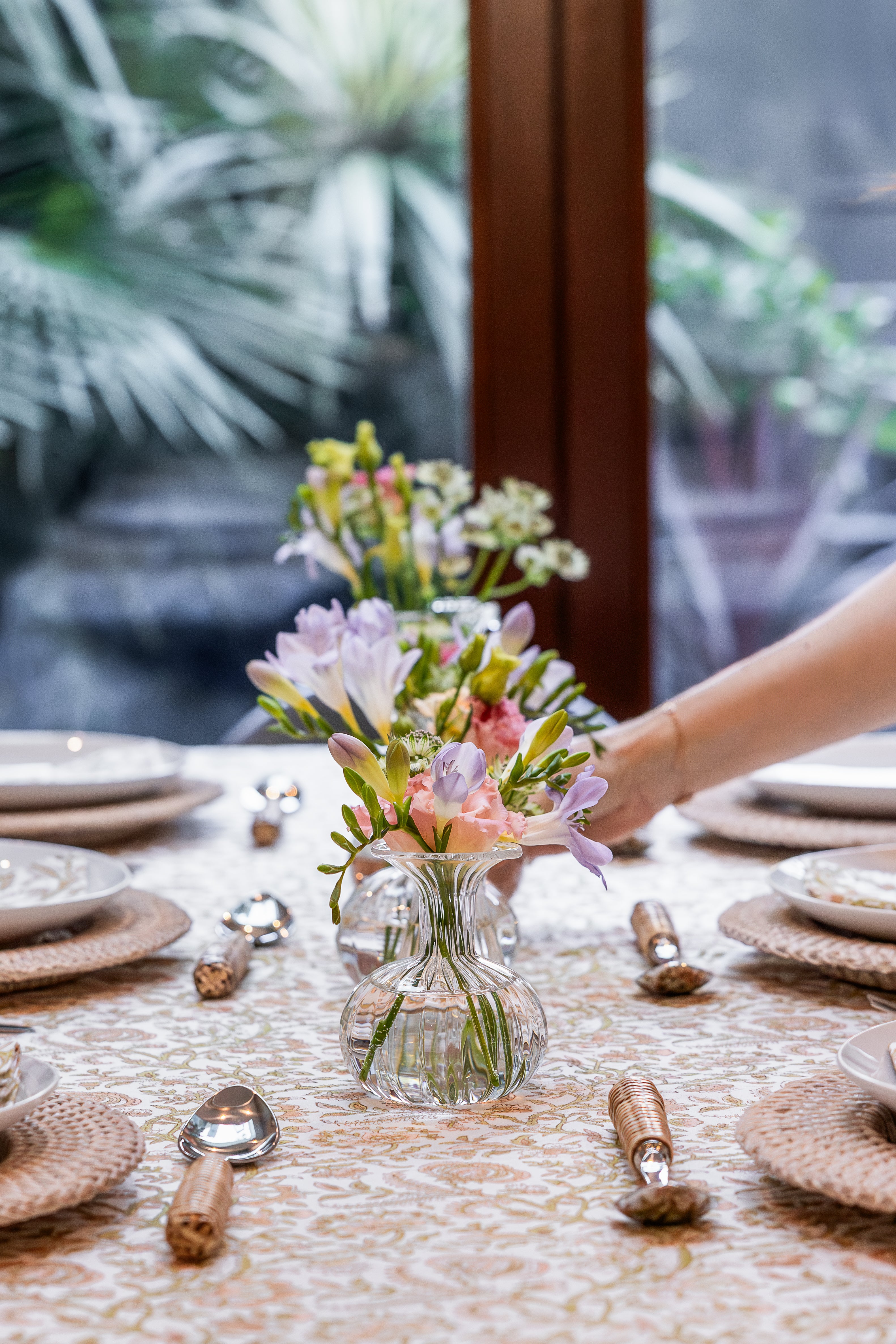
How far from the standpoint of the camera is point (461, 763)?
57 centimetres

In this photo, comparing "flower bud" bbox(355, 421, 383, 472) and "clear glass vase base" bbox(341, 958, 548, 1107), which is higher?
"flower bud" bbox(355, 421, 383, 472)

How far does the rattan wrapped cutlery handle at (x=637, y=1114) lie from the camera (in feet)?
1.73

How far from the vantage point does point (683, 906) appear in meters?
0.98

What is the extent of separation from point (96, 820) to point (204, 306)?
1.75 meters

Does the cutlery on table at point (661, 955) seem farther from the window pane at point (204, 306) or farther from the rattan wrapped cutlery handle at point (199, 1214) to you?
the window pane at point (204, 306)

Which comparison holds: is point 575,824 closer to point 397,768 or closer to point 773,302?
point 397,768

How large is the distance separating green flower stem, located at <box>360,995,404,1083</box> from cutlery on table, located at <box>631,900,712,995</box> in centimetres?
22

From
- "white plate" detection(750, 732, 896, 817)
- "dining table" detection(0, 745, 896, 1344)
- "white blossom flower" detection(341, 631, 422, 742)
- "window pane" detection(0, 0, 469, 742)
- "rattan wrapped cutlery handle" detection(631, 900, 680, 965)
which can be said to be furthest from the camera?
"window pane" detection(0, 0, 469, 742)

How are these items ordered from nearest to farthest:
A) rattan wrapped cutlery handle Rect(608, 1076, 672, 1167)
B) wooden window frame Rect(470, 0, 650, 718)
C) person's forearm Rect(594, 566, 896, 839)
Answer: rattan wrapped cutlery handle Rect(608, 1076, 672, 1167)
person's forearm Rect(594, 566, 896, 839)
wooden window frame Rect(470, 0, 650, 718)

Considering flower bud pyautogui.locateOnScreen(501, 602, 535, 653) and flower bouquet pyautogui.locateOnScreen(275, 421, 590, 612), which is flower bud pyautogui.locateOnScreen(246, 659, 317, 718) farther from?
flower bouquet pyautogui.locateOnScreen(275, 421, 590, 612)

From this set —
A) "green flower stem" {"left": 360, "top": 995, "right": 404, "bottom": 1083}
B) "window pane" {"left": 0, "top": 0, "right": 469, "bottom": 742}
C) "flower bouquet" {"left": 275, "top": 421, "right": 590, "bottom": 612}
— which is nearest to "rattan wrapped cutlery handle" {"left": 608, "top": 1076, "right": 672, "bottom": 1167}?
"green flower stem" {"left": 360, "top": 995, "right": 404, "bottom": 1083}

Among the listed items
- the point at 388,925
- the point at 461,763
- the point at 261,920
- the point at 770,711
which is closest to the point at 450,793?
the point at 461,763

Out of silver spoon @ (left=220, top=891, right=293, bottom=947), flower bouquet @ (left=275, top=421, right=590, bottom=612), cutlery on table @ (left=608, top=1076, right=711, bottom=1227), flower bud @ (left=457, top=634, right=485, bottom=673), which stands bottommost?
silver spoon @ (left=220, top=891, right=293, bottom=947)

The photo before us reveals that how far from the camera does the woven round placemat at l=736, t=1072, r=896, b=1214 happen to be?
46 centimetres
